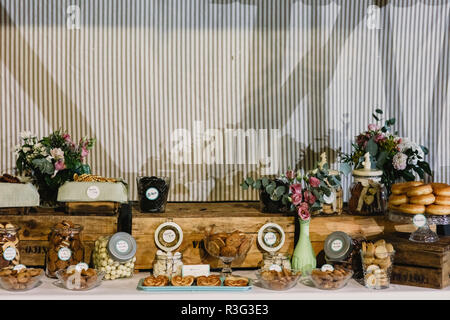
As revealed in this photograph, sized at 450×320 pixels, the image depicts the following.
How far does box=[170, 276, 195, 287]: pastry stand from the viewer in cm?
252

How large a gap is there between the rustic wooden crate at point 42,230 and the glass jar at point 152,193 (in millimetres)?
166

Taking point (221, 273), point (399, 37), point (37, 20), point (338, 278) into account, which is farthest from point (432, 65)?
point (37, 20)

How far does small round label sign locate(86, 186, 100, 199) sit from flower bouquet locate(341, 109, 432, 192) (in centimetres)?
127

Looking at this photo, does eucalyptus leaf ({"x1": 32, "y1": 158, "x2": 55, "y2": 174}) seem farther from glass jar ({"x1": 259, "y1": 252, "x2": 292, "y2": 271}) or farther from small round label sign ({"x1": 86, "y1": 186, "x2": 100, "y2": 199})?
glass jar ({"x1": 259, "y1": 252, "x2": 292, "y2": 271})

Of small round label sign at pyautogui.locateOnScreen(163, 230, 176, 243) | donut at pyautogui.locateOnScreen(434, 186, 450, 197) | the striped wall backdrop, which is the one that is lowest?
small round label sign at pyautogui.locateOnScreen(163, 230, 176, 243)

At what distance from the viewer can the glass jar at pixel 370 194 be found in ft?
9.38

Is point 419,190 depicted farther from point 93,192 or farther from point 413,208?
point 93,192

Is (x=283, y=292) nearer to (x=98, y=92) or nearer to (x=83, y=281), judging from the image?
(x=83, y=281)

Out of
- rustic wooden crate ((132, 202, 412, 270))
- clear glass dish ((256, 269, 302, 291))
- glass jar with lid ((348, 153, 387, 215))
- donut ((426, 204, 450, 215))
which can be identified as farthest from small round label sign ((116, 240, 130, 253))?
donut ((426, 204, 450, 215))

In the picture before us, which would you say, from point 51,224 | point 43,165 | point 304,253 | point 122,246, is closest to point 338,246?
point 304,253

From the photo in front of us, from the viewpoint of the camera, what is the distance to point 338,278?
250 cm

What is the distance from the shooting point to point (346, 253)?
2625 mm

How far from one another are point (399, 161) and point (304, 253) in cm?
72

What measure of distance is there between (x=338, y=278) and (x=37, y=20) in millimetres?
2174
